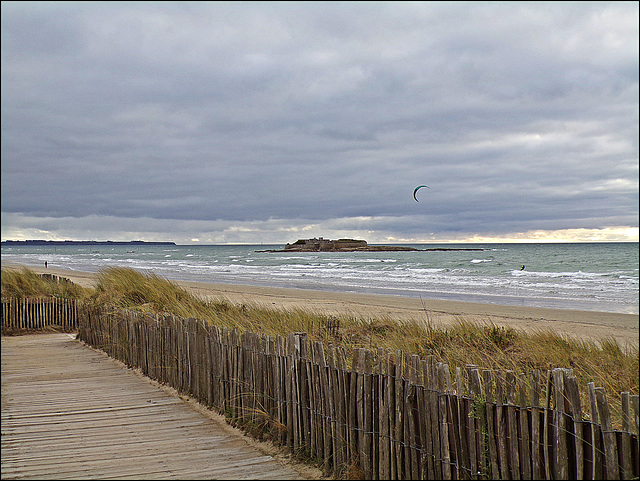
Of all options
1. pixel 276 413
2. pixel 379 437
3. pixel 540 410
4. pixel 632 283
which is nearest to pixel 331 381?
pixel 379 437

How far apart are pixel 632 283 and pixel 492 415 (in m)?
31.1

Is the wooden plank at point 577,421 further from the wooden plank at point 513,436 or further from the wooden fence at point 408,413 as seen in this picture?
the wooden plank at point 513,436

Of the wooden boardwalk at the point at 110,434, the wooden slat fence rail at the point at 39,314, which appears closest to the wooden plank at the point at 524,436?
the wooden boardwalk at the point at 110,434

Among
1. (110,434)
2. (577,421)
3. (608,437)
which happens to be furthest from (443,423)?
(110,434)

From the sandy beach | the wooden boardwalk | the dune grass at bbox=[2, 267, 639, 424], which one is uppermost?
the dune grass at bbox=[2, 267, 639, 424]

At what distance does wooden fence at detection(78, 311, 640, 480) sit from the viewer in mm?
2889

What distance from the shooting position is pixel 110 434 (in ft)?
15.9

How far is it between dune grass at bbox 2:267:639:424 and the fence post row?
0.49 metres

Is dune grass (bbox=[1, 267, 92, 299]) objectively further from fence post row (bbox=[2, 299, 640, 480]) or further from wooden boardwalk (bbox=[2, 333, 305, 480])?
fence post row (bbox=[2, 299, 640, 480])

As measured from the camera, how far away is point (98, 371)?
24.3 ft

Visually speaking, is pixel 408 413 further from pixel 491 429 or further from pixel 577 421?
pixel 577 421

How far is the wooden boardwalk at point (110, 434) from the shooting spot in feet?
13.3

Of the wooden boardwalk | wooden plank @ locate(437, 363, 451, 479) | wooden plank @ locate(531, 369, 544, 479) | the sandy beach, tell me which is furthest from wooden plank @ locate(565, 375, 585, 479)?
the sandy beach

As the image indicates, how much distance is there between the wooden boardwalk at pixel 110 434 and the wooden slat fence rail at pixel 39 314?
132 inches
